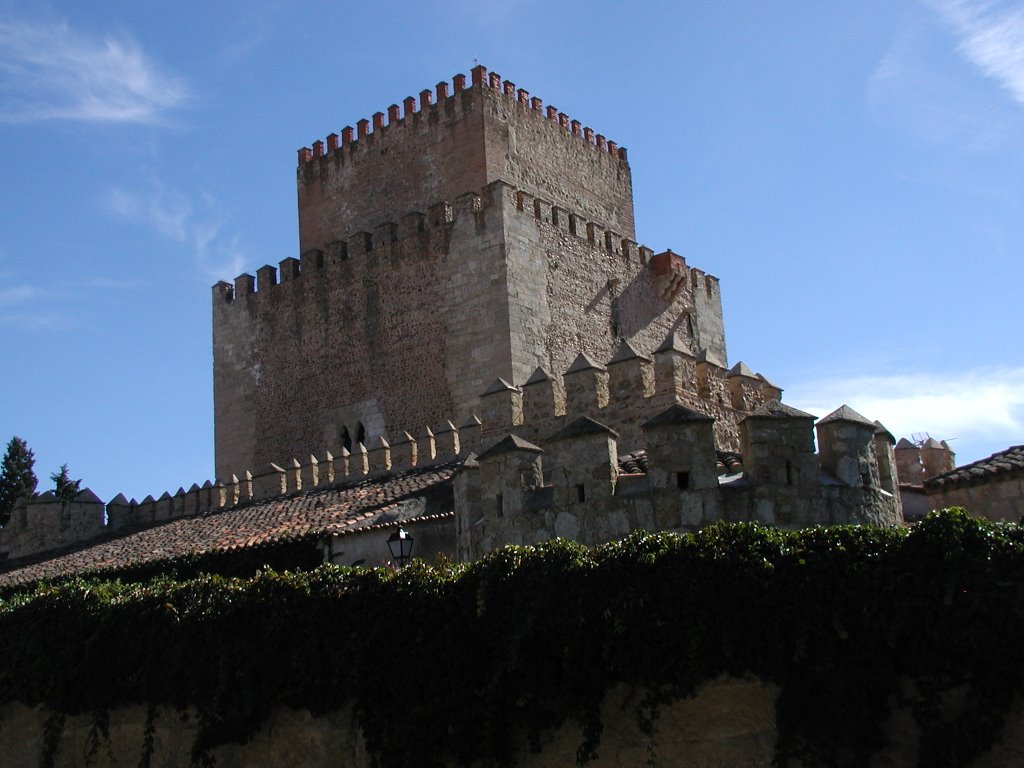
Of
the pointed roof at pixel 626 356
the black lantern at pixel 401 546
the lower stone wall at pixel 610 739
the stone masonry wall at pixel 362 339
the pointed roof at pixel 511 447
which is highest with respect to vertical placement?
the stone masonry wall at pixel 362 339

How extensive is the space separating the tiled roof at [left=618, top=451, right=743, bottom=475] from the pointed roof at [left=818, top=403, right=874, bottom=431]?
134cm

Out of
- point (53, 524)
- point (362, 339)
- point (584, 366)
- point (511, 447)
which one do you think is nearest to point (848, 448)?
point (511, 447)

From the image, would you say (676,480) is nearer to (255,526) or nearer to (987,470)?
(987,470)

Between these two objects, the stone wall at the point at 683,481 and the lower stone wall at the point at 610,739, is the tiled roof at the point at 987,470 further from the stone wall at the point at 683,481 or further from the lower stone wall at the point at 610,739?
the lower stone wall at the point at 610,739

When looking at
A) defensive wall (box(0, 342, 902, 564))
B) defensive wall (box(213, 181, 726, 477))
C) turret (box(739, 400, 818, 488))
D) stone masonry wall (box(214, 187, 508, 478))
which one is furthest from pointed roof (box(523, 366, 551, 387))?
turret (box(739, 400, 818, 488))

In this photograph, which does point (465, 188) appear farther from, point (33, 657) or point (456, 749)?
point (456, 749)

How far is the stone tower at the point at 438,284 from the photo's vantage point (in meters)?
24.7

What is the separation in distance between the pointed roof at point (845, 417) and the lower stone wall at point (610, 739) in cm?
390

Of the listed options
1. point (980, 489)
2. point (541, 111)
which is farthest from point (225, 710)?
point (541, 111)

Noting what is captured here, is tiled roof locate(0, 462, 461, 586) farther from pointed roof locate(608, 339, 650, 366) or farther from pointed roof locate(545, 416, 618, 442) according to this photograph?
pointed roof locate(545, 416, 618, 442)

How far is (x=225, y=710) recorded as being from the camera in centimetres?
1253

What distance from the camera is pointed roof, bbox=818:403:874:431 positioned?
1287 centimetres

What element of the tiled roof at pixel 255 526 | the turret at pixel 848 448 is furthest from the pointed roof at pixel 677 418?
the tiled roof at pixel 255 526

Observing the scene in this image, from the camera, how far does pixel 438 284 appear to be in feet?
83.3
